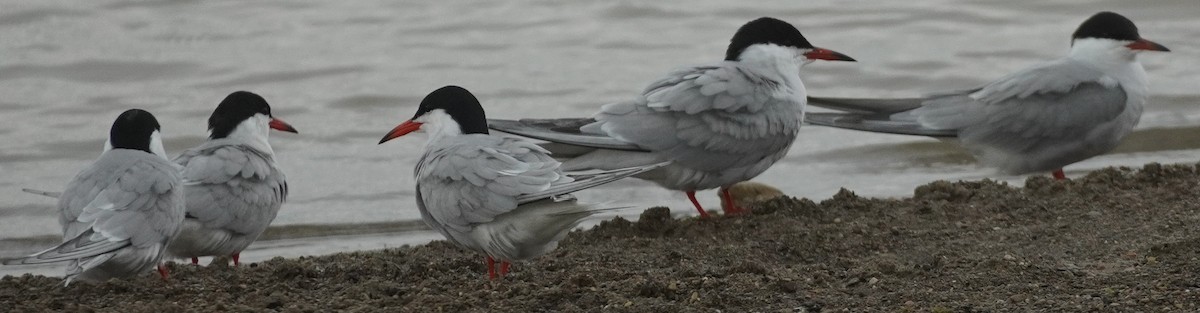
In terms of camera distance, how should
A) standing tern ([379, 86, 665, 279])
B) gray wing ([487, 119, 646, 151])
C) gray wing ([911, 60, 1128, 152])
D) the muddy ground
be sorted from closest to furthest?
1. the muddy ground
2. standing tern ([379, 86, 665, 279])
3. gray wing ([487, 119, 646, 151])
4. gray wing ([911, 60, 1128, 152])

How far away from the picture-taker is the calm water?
292 inches

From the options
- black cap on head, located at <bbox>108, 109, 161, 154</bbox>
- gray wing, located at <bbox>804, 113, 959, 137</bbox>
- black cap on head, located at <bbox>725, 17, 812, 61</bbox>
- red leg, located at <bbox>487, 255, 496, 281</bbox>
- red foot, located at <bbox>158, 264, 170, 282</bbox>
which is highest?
black cap on head, located at <bbox>725, 17, 812, 61</bbox>

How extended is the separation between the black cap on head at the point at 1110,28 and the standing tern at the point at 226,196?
3.72 m

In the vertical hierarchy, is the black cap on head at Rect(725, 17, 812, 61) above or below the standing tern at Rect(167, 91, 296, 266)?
above

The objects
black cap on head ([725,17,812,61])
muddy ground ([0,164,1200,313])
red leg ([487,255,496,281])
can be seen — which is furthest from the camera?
black cap on head ([725,17,812,61])

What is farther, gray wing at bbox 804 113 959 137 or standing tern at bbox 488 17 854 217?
gray wing at bbox 804 113 959 137

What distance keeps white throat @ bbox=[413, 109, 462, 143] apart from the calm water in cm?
126

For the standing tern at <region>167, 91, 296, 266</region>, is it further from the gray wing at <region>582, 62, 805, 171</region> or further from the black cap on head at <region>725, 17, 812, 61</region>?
the black cap on head at <region>725, 17, 812, 61</region>

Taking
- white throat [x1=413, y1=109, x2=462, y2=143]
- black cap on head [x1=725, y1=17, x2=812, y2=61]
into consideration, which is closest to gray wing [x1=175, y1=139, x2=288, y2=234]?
white throat [x1=413, y1=109, x2=462, y2=143]

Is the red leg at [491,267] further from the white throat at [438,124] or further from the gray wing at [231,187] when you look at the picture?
the gray wing at [231,187]

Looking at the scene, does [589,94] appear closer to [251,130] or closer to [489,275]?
[251,130]

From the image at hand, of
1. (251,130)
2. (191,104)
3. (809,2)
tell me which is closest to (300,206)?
(251,130)

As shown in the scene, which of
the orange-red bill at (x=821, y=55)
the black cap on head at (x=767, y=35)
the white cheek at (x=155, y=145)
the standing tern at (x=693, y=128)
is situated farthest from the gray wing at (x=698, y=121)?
the white cheek at (x=155, y=145)

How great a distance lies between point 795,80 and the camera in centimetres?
619
